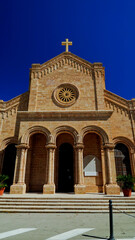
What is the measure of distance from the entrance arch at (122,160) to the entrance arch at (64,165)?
14.9 ft

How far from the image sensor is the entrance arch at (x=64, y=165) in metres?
14.8

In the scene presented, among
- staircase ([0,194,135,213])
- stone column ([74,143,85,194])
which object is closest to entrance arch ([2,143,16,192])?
staircase ([0,194,135,213])

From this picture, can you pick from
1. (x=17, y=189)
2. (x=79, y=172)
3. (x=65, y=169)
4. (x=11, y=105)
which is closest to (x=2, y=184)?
(x=17, y=189)

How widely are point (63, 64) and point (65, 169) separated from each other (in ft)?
38.5

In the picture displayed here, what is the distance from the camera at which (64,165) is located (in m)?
15.4

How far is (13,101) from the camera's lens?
17.4m

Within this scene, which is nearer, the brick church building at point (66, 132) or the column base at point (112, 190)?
the column base at point (112, 190)

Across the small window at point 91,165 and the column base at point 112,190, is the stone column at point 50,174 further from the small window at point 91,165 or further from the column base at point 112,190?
the column base at point 112,190

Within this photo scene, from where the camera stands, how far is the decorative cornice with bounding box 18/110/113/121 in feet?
47.5

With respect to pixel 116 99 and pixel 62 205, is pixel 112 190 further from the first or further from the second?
pixel 116 99

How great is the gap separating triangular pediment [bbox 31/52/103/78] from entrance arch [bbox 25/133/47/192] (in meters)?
7.54

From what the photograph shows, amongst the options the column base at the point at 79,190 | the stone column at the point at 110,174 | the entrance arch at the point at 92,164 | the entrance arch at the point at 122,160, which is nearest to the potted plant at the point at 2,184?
the column base at the point at 79,190

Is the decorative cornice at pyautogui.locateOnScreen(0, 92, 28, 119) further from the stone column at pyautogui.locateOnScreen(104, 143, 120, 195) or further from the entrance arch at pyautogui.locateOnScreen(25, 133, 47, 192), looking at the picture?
the stone column at pyautogui.locateOnScreen(104, 143, 120, 195)

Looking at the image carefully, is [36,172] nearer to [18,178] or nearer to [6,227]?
[18,178]
